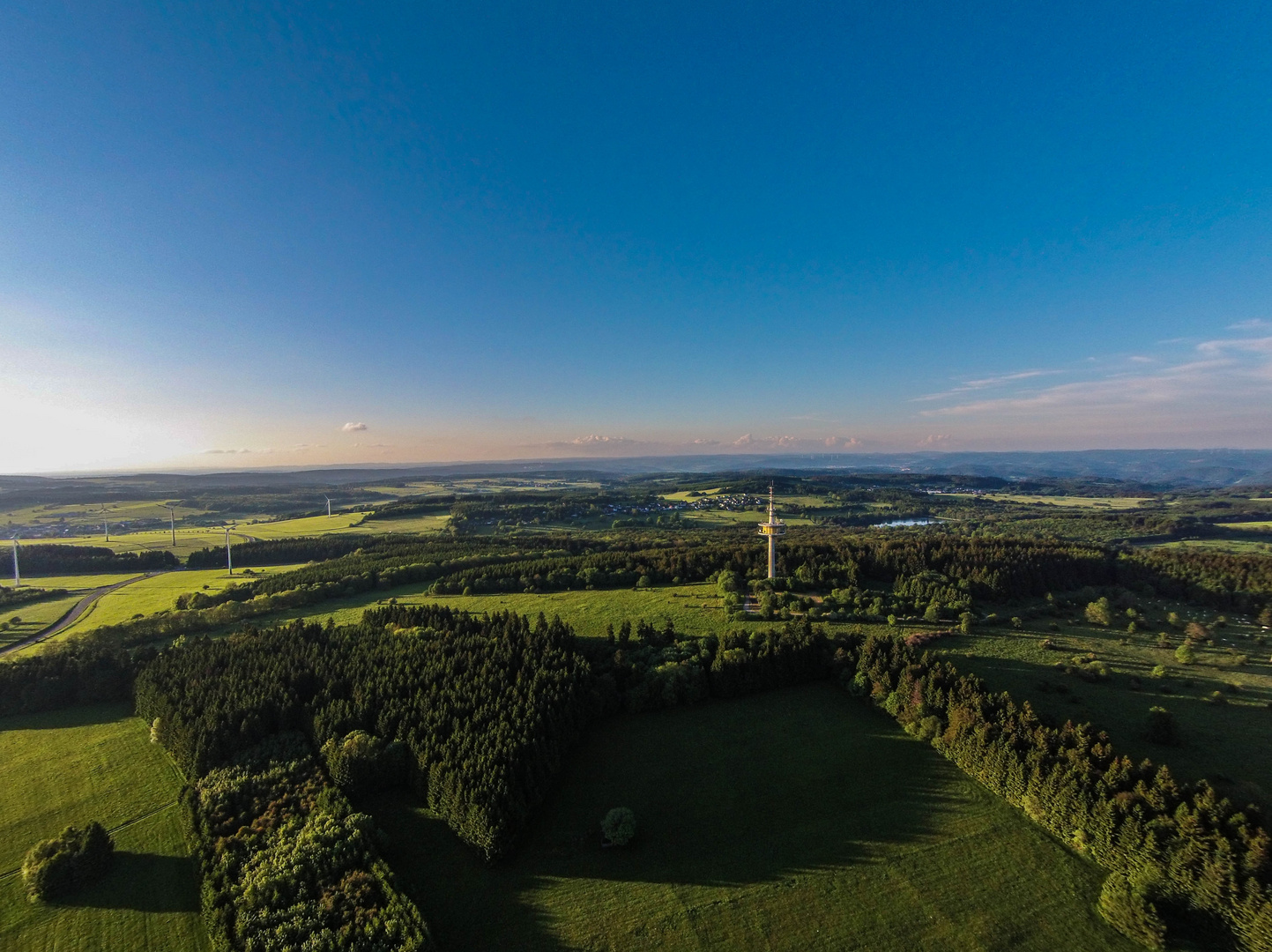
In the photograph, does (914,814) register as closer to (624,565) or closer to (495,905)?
(495,905)

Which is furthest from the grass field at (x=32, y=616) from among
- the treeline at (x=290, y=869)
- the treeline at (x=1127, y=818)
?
the treeline at (x=1127, y=818)

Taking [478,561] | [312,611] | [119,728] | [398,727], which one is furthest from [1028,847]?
[478,561]

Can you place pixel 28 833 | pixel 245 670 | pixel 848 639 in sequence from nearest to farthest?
pixel 28 833
pixel 245 670
pixel 848 639

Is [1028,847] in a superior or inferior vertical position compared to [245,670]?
inferior

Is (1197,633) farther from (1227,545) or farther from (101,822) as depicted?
(1227,545)

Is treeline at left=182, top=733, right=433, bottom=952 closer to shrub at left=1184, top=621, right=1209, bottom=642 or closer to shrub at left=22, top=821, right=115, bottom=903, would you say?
shrub at left=22, top=821, right=115, bottom=903

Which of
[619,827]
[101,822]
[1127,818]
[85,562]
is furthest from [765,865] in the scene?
[85,562]

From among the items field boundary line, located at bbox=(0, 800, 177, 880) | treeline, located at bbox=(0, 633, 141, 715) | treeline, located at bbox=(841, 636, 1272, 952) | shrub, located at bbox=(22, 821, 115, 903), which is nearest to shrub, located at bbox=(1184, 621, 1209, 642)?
treeline, located at bbox=(841, 636, 1272, 952)
